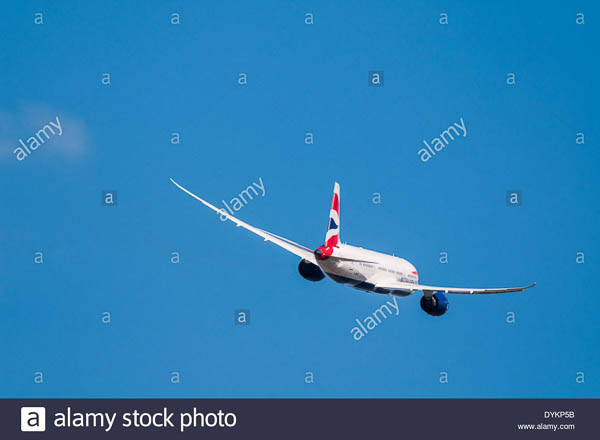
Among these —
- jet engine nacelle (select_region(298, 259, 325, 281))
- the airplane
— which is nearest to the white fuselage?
the airplane

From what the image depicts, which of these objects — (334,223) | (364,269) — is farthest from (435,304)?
(334,223)

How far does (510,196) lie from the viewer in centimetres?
14488

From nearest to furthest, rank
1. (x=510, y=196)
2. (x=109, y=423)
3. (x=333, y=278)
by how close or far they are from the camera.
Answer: (x=109, y=423) → (x=333, y=278) → (x=510, y=196)

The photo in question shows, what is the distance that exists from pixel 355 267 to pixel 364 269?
1.53 m

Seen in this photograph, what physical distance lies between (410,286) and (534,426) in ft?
62.8

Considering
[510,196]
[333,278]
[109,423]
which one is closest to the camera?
[109,423]

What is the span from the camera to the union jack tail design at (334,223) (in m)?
131

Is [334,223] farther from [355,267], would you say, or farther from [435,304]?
[435,304]

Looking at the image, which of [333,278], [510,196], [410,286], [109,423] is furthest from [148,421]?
[510,196]

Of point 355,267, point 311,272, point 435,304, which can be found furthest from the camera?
point 435,304

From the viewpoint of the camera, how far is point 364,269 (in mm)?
132500

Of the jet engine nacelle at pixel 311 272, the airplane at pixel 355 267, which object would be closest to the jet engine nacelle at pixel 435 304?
the airplane at pixel 355 267

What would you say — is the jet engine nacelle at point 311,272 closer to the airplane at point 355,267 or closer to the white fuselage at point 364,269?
the airplane at point 355,267

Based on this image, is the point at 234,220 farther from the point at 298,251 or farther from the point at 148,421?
the point at 148,421
